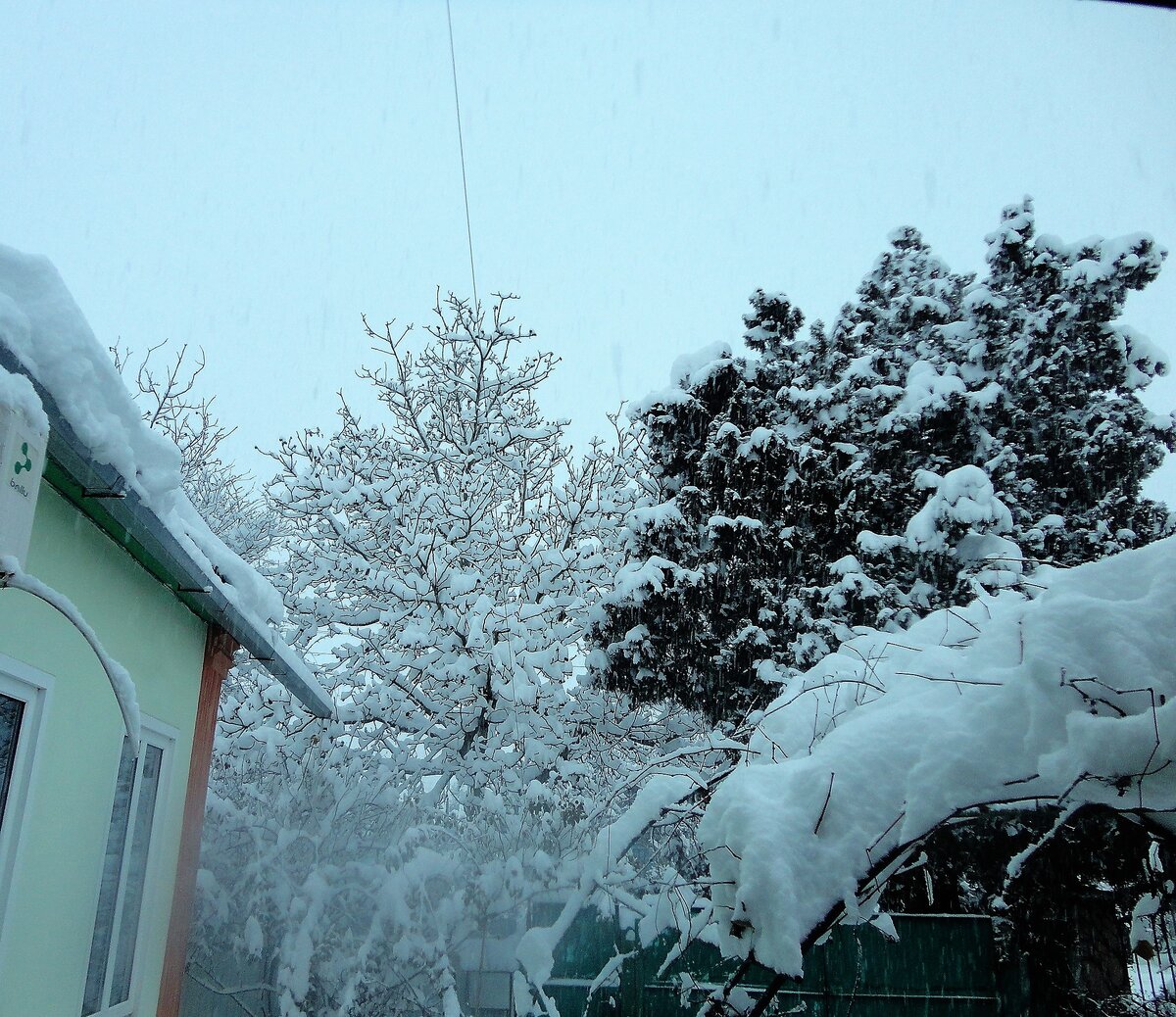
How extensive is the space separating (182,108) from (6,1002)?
543 inches

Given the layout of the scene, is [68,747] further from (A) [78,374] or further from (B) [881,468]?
(B) [881,468]

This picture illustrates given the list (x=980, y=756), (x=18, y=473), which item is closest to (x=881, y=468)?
(x=980, y=756)

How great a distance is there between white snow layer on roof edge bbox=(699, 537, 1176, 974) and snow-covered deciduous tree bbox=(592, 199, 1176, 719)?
6380 millimetres

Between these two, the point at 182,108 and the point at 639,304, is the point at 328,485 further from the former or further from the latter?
the point at 639,304

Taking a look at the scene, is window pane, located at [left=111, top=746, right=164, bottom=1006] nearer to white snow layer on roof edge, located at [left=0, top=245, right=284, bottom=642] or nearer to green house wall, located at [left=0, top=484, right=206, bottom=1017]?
green house wall, located at [left=0, top=484, right=206, bottom=1017]

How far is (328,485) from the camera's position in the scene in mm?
8922

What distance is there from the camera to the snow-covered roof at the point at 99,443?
2260 millimetres

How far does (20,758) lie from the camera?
9.02 ft

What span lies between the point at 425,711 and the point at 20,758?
19.4ft

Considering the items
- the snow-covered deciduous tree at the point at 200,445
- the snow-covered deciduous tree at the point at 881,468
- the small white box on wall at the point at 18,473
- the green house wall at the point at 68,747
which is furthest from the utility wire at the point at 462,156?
the small white box on wall at the point at 18,473

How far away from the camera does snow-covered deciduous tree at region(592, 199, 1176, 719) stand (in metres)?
8.89

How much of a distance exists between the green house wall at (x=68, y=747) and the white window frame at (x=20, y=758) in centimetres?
1

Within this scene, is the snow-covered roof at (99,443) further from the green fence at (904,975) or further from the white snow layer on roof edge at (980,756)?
the green fence at (904,975)

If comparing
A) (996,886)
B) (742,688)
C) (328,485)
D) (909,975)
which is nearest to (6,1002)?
(996,886)
